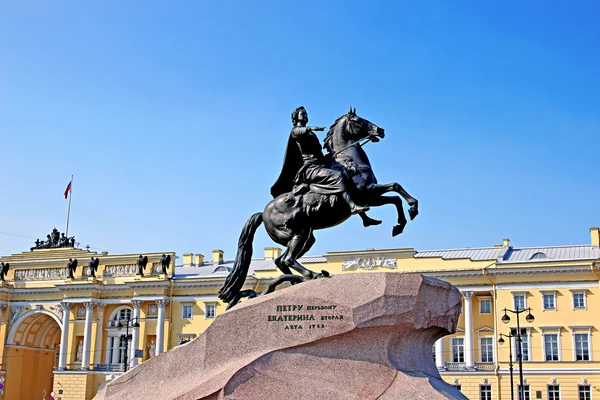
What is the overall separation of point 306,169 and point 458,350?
43711mm

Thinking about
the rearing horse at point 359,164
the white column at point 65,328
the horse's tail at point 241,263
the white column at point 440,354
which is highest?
the white column at point 65,328

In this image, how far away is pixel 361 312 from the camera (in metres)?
8.84

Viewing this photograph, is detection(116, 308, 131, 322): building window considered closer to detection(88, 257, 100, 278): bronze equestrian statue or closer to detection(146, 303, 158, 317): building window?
detection(146, 303, 158, 317): building window

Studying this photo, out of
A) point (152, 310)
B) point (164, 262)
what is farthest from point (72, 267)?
point (164, 262)

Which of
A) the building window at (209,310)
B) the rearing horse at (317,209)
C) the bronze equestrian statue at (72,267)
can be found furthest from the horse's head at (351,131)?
the bronze equestrian statue at (72,267)

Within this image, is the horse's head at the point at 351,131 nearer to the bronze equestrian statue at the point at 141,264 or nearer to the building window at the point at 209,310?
the building window at the point at 209,310

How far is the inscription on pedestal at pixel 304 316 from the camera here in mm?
9008

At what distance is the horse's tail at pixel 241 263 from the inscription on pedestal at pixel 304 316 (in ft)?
5.97

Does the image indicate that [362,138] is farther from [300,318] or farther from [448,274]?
[448,274]

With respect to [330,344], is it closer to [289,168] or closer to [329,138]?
[289,168]

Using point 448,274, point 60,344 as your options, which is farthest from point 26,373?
point 448,274

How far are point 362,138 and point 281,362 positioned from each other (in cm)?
351

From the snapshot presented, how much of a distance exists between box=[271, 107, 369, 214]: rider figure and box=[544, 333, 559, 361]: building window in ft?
138

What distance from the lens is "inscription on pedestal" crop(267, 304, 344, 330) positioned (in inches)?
355
